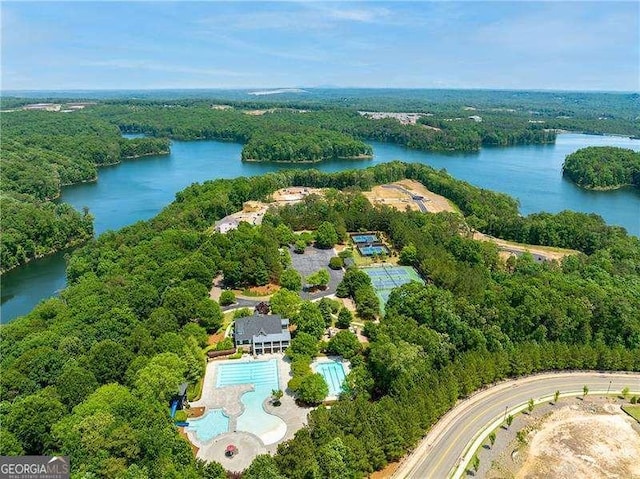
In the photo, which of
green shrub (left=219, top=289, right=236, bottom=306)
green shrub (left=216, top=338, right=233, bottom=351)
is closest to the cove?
green shrub (left=219, top=289, right=236, bottom=306)

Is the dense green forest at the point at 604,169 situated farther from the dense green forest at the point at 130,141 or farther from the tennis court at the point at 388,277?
the tennis court at the point at 388,277

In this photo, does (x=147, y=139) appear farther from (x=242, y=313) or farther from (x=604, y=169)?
(x=604, y=169)

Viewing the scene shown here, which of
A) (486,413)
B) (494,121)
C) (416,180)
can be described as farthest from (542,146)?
(486,413)

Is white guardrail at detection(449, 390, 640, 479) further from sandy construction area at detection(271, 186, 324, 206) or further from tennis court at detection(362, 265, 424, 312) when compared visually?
sandy construction area at detection(271, 186, 324, 206)

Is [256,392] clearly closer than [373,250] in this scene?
Yes

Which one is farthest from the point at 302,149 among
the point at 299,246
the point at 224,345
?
the point at 224,345

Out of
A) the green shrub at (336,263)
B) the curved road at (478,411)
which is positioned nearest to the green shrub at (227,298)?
the green shrub at (336,263)

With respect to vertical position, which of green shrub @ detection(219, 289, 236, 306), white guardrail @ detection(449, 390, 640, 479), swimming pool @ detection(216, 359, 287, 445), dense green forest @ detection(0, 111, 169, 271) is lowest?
swimming pool @ detection(216, 359, 287, 445)

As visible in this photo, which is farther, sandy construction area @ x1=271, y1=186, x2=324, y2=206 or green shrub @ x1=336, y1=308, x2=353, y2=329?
sandy construction area @ x1=271, y1=186, x2=324, y2=206
